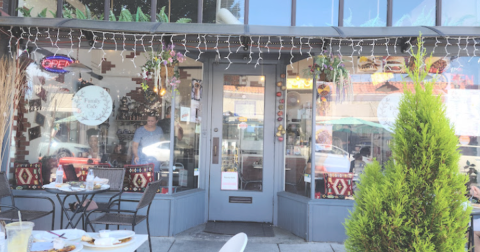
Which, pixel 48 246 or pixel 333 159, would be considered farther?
pixel 333 159

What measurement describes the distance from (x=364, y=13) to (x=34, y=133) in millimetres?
5251

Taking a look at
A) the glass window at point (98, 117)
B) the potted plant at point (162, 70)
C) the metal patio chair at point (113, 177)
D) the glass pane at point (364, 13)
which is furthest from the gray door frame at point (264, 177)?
the metal patio chair at point (113, 177)

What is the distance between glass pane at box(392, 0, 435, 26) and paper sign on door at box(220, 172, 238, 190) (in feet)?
11.1

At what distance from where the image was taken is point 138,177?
5199 millimetres

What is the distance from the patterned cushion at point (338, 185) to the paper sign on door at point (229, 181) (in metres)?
1.44

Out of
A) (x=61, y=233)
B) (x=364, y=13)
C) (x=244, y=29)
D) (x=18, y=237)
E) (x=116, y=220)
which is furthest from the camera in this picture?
(x=364, y=13)

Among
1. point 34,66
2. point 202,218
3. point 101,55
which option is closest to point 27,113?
point 34,66

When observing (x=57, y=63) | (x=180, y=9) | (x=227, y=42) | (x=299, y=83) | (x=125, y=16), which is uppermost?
(x=180, y=9)

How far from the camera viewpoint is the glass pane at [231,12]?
5.21 m

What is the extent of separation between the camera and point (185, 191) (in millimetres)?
5254

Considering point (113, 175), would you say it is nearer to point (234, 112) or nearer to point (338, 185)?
point (234, 112)

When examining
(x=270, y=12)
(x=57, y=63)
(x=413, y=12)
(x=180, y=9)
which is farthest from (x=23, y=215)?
(x=413, y=12)

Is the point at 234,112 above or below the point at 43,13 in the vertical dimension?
below

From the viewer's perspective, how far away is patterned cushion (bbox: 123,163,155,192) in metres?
5.15
